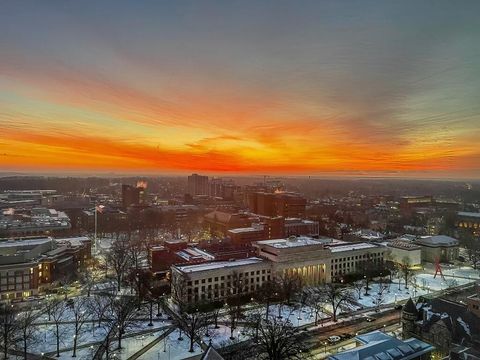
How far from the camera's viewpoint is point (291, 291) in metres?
43.9

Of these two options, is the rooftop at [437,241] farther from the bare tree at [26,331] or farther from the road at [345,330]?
the bare tree at [26,331]

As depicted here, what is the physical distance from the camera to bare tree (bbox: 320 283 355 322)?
38.3 m

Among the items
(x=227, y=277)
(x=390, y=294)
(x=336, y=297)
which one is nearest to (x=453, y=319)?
(x=336, y=297)

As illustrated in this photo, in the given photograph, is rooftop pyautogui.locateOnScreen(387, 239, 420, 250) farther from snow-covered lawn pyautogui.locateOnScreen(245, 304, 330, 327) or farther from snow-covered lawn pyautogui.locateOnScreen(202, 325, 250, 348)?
snow-covered lawn pyautogui.locateOnScreen(202, 325, 250, 348)

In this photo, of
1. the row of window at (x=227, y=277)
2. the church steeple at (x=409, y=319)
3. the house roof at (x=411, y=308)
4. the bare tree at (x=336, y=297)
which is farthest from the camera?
the row of window at (x=227, y=277)

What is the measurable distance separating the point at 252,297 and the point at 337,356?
76.4 ft

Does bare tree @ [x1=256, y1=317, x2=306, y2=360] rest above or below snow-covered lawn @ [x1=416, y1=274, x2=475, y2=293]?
above

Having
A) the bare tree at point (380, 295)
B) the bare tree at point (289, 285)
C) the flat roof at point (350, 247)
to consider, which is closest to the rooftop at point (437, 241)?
the flat roof at point (350, 247)

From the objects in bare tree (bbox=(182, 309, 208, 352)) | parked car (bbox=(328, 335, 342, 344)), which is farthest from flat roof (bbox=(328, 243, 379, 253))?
bare tree (bbox=(182, 309, 208, 352))

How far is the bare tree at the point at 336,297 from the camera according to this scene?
3831 centimetres

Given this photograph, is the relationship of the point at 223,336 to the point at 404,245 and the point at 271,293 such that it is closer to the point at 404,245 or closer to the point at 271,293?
the point at 271,293

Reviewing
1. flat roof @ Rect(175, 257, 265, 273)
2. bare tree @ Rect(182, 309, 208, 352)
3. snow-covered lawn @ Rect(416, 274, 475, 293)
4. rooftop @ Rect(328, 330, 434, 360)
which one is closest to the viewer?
rooftop @ Rect(328, 330, 434, 360)

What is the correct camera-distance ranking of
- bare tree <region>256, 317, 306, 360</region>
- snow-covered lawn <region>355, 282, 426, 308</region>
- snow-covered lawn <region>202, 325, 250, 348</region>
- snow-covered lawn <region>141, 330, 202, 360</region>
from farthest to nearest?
snow-covered lawn <region>355, 282, 426, 308</region> < snow-covered lawn <region>202, 325, 250, 348</region> < snow-covered lawn <region>141, 330, 202, 360</region> < bare tree <region>256, 317, 306, 360</region>

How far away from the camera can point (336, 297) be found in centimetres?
4369
